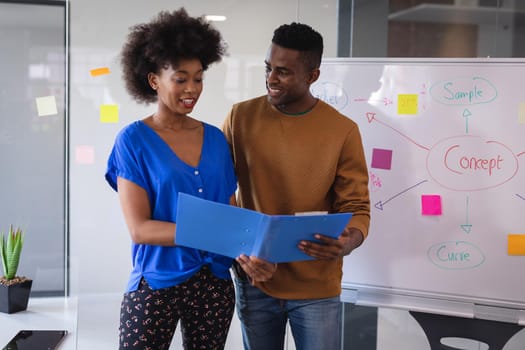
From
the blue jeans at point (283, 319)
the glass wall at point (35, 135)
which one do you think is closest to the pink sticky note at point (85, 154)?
the glass wall at point (35, 135)


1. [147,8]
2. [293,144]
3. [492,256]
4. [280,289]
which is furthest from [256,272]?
[147,8]

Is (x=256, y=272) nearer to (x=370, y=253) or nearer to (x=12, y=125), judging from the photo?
(x=370, y=253)

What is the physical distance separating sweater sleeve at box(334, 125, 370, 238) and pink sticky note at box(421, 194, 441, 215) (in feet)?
2.08

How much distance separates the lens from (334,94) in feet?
8.07

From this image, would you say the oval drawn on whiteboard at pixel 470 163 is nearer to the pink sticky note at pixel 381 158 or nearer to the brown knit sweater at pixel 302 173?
the pink sticky note at pixel 381 158

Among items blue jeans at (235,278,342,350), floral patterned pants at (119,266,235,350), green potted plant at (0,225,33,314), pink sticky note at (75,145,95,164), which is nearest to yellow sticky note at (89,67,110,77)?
pink sticky note at (75,145,95,164)

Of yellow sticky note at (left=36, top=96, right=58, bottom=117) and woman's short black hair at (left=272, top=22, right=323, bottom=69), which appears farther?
yellow sticky note at (left=36, top=96, right=58, bottom=117)

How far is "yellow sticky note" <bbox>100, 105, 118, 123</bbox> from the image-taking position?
2949mm

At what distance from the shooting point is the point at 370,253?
2428 millimetres

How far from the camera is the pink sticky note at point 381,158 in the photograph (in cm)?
239

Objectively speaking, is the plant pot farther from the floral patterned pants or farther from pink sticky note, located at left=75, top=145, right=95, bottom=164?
the floral patterned pants

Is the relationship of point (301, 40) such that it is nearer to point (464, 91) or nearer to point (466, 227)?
point (464, 91)

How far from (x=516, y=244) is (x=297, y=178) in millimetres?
1058

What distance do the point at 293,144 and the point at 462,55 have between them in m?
1.43
